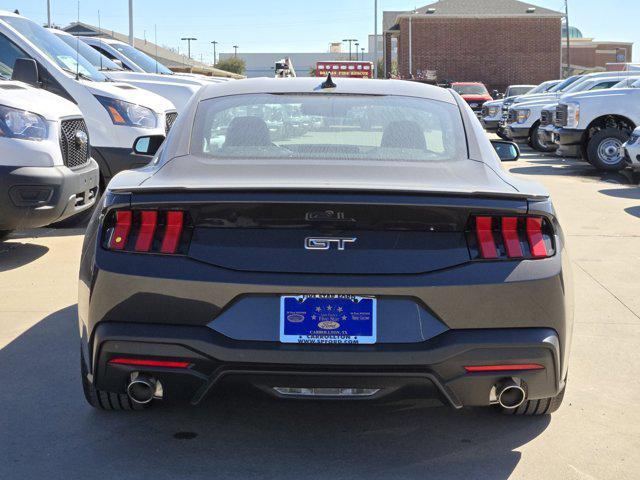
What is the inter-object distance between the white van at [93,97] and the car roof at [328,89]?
207 inches

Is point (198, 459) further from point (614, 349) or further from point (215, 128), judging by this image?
Answer: point (614, 349)

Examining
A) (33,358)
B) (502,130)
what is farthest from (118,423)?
(502,130)

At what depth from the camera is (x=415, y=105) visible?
4.64m

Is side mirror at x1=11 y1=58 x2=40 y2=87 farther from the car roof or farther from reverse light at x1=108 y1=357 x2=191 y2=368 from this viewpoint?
reverse light at x1=108 y1=357 x2=191 y2=368

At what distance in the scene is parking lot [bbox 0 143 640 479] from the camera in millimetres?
3723

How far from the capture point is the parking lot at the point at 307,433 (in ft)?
12.2

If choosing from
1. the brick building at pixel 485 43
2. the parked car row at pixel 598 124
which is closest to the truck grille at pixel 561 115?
the parked car row at pixel 598 124

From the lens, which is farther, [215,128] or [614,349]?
[614,349]

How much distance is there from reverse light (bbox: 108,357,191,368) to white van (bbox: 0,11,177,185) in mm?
6805

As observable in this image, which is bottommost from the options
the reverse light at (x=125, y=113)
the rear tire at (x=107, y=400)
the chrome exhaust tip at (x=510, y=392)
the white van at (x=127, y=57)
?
the rear tire at (x=107, y=400)

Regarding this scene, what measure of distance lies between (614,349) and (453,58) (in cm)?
6641

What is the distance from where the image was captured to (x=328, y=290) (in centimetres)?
339

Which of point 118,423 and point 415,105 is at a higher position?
point 415,105

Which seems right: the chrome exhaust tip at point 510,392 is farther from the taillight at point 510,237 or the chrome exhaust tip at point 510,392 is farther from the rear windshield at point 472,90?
the rear windshield at point 472,90
